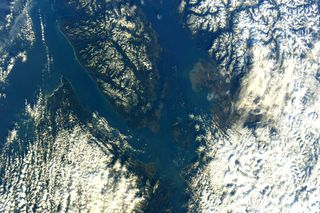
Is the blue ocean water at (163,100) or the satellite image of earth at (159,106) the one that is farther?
the blue ocean water at (163,100)

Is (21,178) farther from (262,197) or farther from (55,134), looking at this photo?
(262,197)

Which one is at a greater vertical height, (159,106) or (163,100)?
(163,100)

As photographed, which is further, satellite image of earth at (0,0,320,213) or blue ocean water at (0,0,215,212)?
blue ocean water at (0,0,215,212)

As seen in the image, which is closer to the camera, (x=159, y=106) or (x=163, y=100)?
(x=159, y=106)
